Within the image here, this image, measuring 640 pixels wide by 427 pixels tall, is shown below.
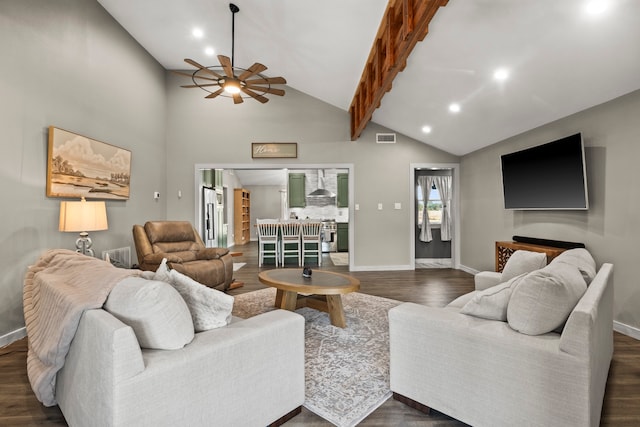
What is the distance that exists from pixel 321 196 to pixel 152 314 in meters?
9.13

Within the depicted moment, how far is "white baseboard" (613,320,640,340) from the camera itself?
2.78m

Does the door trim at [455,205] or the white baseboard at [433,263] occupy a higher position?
the door trim at [455,205]

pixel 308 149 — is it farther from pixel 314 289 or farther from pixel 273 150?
pixel 314 289

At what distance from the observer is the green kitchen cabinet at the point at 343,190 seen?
9141 millimetres

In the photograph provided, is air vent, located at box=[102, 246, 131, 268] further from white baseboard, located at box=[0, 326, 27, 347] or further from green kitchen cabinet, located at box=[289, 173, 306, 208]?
green kitchen cabinet, located at box=[289, 173, 306, 208]

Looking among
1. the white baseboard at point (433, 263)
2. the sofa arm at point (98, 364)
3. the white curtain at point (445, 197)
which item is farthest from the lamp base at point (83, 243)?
the white curtain at point (445, 197)

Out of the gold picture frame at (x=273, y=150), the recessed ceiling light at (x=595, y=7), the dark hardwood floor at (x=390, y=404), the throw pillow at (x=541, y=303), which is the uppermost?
the recessed ceiling light at (x=595, y=7)

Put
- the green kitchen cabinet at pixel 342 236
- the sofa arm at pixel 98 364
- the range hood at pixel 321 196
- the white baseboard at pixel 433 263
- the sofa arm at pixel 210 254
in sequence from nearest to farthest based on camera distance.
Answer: the sofa arm at pixel 98 364 < the sofa arm at pixel 210 254 < the white baseboard at pixel 433 263 < the green kitchen cabinet at pixel 342 236 < the range hood at pixel 321 196

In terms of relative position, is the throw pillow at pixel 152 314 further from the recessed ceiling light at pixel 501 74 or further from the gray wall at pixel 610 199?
the gray wall at pixel 610 199

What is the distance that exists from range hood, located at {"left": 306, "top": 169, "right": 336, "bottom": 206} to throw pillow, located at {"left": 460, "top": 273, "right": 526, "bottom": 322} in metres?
8.60

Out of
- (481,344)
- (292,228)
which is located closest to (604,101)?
(481,344)

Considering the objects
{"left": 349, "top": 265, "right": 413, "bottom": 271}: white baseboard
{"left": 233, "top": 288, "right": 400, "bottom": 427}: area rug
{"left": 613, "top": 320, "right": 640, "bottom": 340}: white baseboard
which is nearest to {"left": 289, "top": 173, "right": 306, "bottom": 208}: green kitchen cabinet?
{"left": 349, "top": 265, "right": 413, "bottom": 271}: white baseboard

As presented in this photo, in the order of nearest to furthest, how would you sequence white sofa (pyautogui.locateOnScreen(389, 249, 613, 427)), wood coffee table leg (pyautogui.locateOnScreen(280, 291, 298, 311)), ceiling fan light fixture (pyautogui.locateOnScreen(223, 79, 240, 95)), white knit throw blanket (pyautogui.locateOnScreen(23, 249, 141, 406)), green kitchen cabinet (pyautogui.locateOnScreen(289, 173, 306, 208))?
white sofa (pyautogui.locateOnScreen(389, 249, 613, 427)) < white knit throw blanket (pyautogui.locateOnScreen(23, 249, 141, 406)) < wood coffee table leg (pyautogui.locateOnScreen(280, 291, 298, 311)) < ceiling fan light fixture (pyautogui.locateOnScreen(223, 79, 240, 95)) < green kitchen cabinet (pyautogui.locateOnScreen(289, 173, 306, 208))

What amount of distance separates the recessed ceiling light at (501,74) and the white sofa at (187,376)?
10.3 ft
